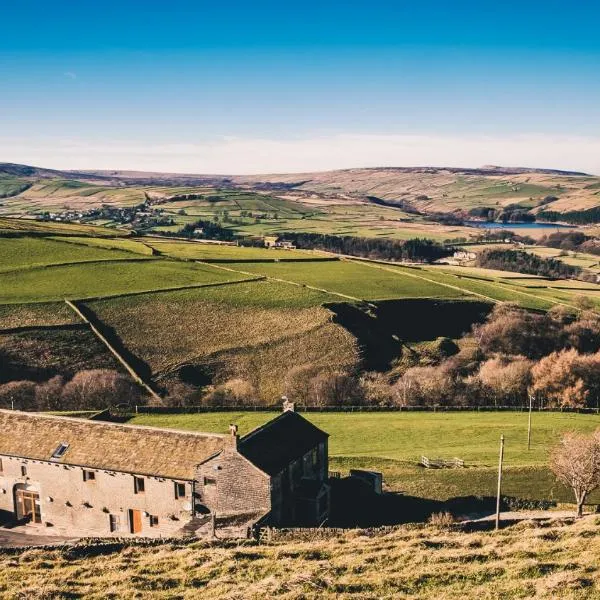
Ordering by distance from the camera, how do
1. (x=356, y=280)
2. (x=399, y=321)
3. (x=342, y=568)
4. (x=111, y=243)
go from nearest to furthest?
1. (x=342, y=568)
2. (x=399, y=321)
3. (x=356, y=280)
4. (x=111, y=243)

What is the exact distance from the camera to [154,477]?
40000 millimetres

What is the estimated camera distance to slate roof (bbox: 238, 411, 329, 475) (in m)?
38.8

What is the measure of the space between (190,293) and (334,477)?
178 ft

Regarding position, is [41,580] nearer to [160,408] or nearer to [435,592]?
[435,592]

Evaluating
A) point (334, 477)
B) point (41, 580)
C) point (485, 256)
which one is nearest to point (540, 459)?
point (334, 477)

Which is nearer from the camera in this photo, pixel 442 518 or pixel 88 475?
pixel 442 518

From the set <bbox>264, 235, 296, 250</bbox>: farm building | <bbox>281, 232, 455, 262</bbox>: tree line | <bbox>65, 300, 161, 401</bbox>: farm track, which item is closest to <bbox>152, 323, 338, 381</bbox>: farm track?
<bbox>65, 300, 161, 401</bbox>: farm track

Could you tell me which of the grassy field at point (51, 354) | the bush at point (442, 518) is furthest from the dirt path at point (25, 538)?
the grassy field at point (51, 354)

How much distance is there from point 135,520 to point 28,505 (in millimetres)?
8235

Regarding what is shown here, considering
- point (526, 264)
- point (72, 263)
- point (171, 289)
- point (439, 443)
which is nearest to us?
point (439, 443)

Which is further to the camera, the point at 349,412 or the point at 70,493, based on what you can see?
the point at 349,412

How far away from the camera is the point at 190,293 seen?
96938 mm

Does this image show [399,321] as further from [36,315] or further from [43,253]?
[43,253]

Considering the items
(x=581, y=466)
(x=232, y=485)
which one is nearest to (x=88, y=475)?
(x=232, y=485)
